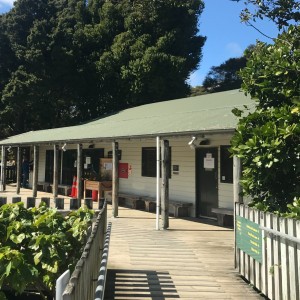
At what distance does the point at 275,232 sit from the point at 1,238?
3.14m

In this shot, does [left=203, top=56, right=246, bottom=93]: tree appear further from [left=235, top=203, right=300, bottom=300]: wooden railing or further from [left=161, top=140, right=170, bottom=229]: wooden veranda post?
[left=235, top=203, right=300, bottom=300]: wooden railing

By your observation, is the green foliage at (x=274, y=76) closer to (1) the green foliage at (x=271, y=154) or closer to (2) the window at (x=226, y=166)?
(1) the green foliage at (x=271, y=154)

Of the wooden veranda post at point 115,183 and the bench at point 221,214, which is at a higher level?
the wooden veranda post at point 115,183

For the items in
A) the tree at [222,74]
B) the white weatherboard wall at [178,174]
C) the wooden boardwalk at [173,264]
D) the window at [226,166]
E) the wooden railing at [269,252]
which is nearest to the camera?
the wooden railing at [269,252]

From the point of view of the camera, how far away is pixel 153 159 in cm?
1507

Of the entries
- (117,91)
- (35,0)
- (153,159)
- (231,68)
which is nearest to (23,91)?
(117,91)

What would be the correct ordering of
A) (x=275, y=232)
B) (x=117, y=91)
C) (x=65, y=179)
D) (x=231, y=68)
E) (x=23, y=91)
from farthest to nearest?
(x=231, y=68)
(x=117, y=91)
(x=23, y=91)
(x=65, y=179)
(x=275, y=232)

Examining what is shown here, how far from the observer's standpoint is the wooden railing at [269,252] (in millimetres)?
4445

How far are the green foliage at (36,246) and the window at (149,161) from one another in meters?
9.91

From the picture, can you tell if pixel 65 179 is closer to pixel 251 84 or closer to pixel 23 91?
pixel 23 91

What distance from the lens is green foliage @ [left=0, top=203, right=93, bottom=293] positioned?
3605 mm

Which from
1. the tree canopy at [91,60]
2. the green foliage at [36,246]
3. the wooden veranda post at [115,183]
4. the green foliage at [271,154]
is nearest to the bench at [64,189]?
the wooden veranda post at [115,183]

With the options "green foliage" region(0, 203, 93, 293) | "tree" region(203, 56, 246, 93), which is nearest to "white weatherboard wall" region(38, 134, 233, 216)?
"green foliage" region(0, 203, 93, 293)

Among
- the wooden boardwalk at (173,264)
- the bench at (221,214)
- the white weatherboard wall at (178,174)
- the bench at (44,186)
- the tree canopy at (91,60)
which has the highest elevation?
the tree canopy at (91,60)
